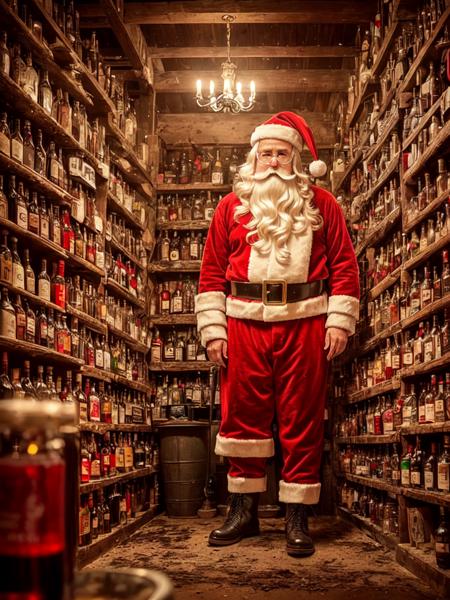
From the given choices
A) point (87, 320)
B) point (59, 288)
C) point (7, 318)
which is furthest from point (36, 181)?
point (87, 320)

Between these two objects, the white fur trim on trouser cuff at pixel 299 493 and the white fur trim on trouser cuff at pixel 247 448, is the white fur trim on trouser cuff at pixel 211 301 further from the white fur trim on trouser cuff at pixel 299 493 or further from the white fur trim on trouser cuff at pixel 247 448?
the white fur trim on trouser cuff at pixel 299 493

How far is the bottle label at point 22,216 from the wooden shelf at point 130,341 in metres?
1.45

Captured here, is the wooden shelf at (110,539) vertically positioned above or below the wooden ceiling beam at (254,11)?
below

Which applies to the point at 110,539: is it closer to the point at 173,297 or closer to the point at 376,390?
the point at 376,390

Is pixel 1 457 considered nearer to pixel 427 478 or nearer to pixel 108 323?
pixel 427 478

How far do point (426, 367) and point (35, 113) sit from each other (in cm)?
199

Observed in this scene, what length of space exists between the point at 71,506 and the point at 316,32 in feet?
18.1

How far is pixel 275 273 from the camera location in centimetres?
344

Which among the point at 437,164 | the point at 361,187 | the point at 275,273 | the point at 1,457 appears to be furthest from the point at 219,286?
the point at 1,457

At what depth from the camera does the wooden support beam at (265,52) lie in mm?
5547

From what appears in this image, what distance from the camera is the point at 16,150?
3.08 metres

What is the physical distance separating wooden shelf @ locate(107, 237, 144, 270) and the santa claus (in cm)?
114

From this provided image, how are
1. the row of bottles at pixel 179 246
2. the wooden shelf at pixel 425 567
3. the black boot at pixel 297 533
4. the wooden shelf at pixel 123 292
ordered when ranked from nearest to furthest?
the wooden shelf at pixel 425 567 → the black boot at pixel 297 533 → the wooden shelf at pixel 123 292 → the row of bottles at pixel 179 246

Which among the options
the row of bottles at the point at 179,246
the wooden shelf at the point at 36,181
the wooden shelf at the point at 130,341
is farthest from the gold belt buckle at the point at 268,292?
the row of bottles at the point at 179,246
